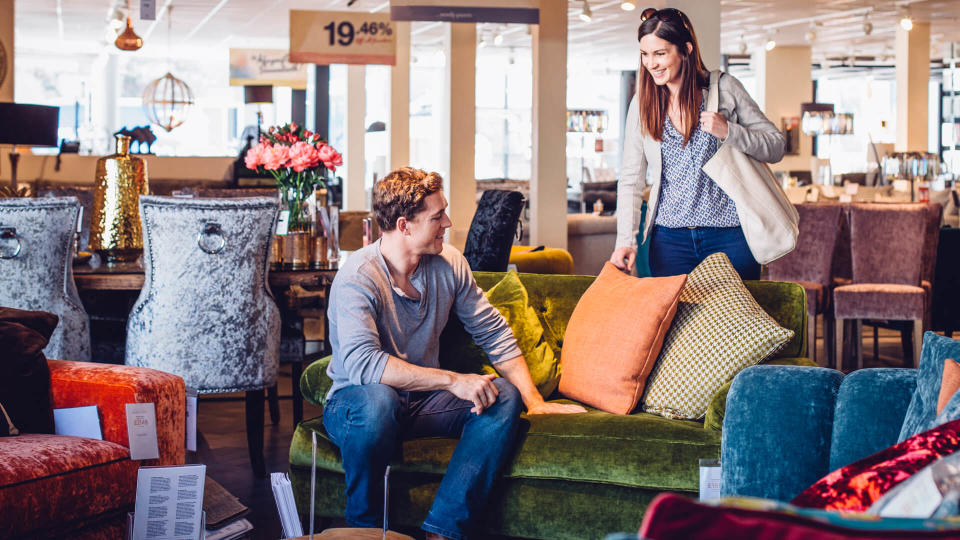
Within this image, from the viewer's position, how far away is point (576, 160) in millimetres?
21734

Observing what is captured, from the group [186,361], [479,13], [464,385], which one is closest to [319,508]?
[464,385]

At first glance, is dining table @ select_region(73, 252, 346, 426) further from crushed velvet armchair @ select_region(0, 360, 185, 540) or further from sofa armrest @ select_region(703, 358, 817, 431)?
sofa armrest @ select_region(703, 358, 817, 431)

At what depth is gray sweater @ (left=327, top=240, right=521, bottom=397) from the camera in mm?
2713

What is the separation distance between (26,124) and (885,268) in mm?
5352

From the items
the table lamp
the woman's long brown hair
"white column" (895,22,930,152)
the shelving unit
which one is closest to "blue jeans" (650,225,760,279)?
the woman's long brown hair

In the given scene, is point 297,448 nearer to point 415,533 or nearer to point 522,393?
point 415,533

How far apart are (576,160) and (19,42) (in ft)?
35.3

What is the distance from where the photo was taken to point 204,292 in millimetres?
3611

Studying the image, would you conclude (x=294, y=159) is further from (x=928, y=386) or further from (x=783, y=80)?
(x=783, y=80)

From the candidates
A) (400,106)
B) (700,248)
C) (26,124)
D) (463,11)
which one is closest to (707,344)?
(700,248)

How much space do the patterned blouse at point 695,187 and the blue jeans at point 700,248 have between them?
3 centimetres

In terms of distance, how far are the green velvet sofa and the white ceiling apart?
29.6 ft

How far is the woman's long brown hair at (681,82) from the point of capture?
311cm

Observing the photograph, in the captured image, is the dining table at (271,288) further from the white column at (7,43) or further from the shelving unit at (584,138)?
the shelving unit at (584,138)
